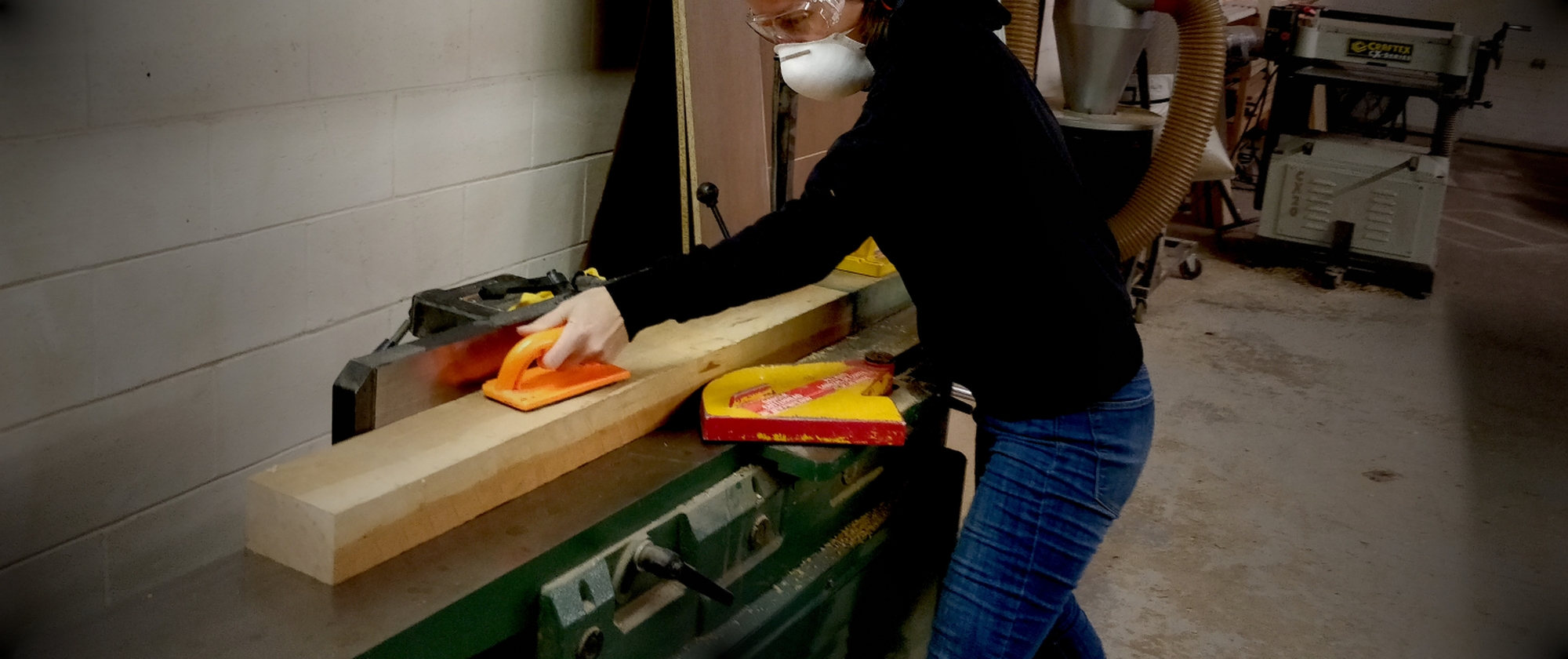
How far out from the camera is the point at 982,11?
125 cm

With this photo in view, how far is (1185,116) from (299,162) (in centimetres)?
226

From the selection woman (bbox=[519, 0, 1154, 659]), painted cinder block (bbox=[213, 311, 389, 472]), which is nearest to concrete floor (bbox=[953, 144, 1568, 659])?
woman (bbox=[519, 0, 1154, 659])

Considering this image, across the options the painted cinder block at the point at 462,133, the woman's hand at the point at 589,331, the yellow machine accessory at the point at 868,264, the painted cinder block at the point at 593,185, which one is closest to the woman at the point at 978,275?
the woman's hand at the point at 589,331

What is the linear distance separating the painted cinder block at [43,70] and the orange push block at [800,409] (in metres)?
0.94

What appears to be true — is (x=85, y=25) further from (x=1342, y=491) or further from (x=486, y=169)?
(x=1342, y=491)

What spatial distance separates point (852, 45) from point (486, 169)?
106cm

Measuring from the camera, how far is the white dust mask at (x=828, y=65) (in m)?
1.38

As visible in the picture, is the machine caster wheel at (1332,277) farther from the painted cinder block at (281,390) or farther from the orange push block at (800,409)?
the painted cinder block at (281,390)

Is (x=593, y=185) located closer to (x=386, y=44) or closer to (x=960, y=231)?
(x=386, y=44)

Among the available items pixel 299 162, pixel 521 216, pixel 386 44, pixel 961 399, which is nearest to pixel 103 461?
pixel 299 162

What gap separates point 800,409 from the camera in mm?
1367

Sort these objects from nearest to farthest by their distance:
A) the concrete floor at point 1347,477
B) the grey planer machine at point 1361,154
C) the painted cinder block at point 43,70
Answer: the painted cinder block at point 43,70
the concrete floor at point 1347,477
the grey planer machine at point 1361,154

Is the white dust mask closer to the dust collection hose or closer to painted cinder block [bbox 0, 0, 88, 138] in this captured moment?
painted cinder block [bbox 0, 0, 88, 138]

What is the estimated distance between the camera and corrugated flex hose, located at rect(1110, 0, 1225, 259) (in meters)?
3.08
